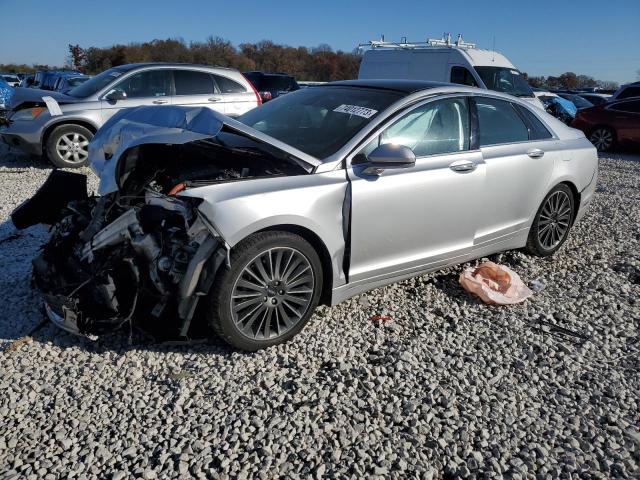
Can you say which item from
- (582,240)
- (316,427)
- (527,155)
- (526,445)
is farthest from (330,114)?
(582,240)

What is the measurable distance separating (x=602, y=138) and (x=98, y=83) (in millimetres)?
12009

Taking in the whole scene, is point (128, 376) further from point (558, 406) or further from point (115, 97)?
point (115, 97)

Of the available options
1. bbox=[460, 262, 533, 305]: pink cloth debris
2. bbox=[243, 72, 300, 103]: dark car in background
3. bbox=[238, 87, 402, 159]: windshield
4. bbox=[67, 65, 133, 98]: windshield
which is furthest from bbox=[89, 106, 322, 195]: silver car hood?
bbox=[243, 72, 300, 103]: dark car in background

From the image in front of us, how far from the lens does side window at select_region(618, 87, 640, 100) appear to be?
12.7 metres

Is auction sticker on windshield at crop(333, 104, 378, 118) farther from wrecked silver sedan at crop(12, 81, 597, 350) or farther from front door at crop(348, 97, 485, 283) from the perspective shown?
front door at crop(348, 97, 485, 283)

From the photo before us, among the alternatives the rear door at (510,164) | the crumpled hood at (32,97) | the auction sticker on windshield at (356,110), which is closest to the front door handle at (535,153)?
the rear door at (510,164)

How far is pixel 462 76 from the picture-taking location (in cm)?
1219

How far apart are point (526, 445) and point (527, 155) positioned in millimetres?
2664

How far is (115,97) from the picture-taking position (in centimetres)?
823

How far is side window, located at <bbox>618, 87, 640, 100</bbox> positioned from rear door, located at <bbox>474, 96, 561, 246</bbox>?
400 inches

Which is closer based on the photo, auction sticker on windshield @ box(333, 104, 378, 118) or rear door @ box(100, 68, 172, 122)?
auction sticker on windshield @ box(333, 104, 378, 118)

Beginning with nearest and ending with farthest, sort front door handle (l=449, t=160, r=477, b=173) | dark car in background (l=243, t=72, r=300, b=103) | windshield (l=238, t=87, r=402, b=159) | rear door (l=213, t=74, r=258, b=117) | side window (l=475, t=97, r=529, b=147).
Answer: windshield (l=238, t=87, r=402, b=159) → front door handle (l=449, t=160, r=477, b=173) → side window (l=475, t=97, r=529, b=147) → rear door (l=213, t=74, r=258, b=117) → dark car in background (l=243, t=72, r=300, b=103)

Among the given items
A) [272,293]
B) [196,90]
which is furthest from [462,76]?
[272,293]

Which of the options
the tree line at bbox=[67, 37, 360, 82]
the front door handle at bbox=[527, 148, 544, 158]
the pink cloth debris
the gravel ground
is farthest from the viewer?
the tree line at bbox=[67, 37, 360, 82]
